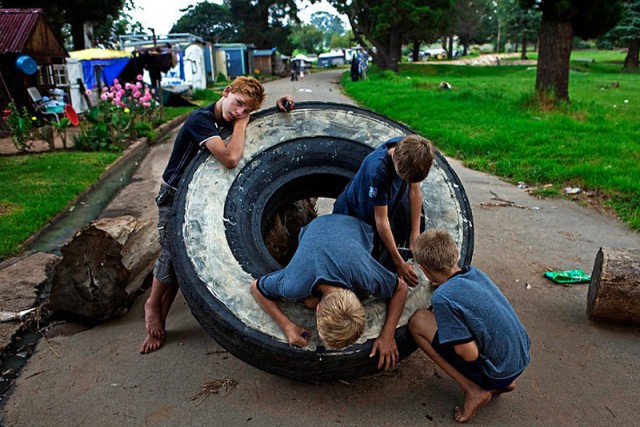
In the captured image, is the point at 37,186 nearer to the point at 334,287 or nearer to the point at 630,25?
the point at 334,287

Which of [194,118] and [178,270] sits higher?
[194,118]

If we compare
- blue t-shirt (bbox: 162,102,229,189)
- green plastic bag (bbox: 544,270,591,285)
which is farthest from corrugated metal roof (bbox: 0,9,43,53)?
green plastic bag (bbox: 544,270,591,285)

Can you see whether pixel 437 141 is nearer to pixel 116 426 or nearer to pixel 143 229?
pixel 143 229

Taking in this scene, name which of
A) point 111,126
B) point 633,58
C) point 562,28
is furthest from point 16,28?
point 633,58

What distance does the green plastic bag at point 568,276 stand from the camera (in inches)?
168

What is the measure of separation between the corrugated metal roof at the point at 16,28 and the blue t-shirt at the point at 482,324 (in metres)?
15.1

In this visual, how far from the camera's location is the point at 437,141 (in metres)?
10.4

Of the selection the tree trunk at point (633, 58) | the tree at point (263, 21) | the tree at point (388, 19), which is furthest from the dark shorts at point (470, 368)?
the tree at point (263, 21)

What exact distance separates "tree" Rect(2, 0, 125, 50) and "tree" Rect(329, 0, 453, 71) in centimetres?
1593

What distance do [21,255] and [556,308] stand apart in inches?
187

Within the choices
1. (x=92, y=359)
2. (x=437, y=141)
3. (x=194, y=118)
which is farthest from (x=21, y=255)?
(x=437, y=141)

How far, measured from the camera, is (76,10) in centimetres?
2153

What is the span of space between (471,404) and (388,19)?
3230 centimetres

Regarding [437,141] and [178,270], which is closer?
[178,270]
